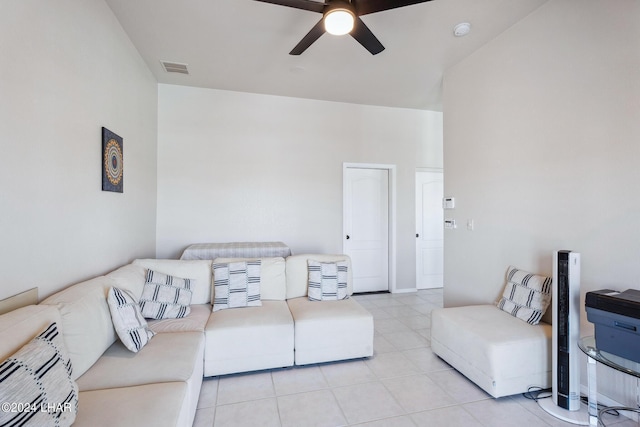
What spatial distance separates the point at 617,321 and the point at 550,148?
136 centimetres

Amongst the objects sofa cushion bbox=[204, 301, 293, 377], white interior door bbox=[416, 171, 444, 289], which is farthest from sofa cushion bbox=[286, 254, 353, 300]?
white interior door bbox=[416, 171, 444, 289]

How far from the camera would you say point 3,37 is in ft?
4.36

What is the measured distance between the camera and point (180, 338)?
197cm

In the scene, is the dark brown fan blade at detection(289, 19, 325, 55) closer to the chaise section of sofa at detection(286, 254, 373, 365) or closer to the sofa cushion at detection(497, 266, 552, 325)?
the chaise section of sofa at detection(286, 254, 373, 365)

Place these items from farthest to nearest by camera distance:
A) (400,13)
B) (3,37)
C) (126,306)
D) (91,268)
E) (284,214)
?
(284,214)
(400,13)
(91,268)
(126,306)
(3,37)

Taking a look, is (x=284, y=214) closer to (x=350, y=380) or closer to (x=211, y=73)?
(x=211, y=73)

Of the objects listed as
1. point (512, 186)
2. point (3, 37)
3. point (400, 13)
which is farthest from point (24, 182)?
point (512, 186)

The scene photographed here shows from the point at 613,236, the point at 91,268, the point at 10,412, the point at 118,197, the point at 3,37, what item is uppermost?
the point at 3,37

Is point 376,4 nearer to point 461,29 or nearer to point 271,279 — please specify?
point 461,29

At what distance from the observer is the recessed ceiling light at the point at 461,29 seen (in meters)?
2.53

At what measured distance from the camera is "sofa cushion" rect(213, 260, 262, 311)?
2.57m

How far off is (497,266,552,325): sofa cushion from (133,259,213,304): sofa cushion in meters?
2.67

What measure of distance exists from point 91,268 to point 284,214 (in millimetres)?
2414

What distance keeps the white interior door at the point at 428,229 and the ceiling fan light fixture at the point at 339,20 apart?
3244 mm
